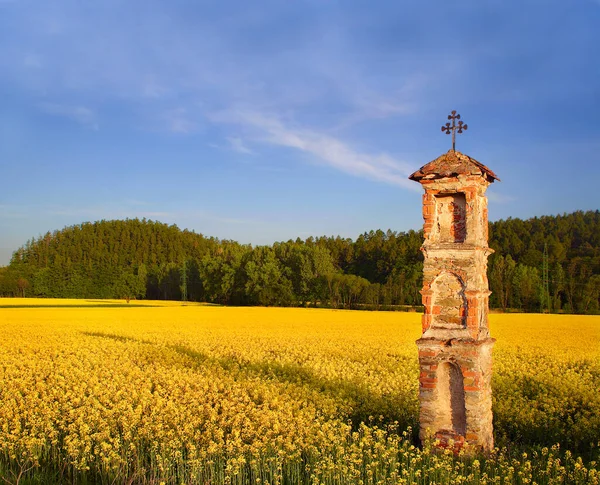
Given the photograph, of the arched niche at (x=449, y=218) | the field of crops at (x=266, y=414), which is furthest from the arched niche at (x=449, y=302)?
the field of crops at (x=266, y=414)

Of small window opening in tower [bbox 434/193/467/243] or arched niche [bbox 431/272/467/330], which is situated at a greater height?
small window opening in tower [bbox 434/193/467/243]

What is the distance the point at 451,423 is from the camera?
8852mm

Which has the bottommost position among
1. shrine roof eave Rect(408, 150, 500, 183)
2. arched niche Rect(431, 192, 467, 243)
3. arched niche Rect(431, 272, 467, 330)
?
arched niche Rect(431, 272, 467, 330)

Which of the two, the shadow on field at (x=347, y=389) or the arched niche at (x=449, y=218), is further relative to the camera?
the shadow on field at (x=347, y=389)

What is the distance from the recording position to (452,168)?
886 centimetres

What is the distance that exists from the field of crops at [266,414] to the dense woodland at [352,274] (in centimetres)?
4675

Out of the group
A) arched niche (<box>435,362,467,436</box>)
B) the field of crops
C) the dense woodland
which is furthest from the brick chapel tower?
the dense woodland

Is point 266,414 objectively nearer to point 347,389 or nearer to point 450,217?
point 347,389

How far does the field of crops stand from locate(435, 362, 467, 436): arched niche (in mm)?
493

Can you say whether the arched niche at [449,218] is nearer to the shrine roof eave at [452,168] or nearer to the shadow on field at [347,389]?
the shrine roof eave at [452,168]

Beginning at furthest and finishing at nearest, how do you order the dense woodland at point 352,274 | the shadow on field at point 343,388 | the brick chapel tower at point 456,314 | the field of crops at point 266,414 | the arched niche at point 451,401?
the dense woodland at point 352,274 → the shadow on field at point 343,388 → the arched niche at point 451,401 → the brick chapel tower at point 456,314 → the field of crops at point 266,414

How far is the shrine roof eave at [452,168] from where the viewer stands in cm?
878

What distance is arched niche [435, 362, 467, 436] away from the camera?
8.78m

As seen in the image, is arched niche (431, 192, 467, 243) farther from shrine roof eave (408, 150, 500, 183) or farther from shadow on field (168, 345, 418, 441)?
shadow on field (168, 345, 418, 441)
